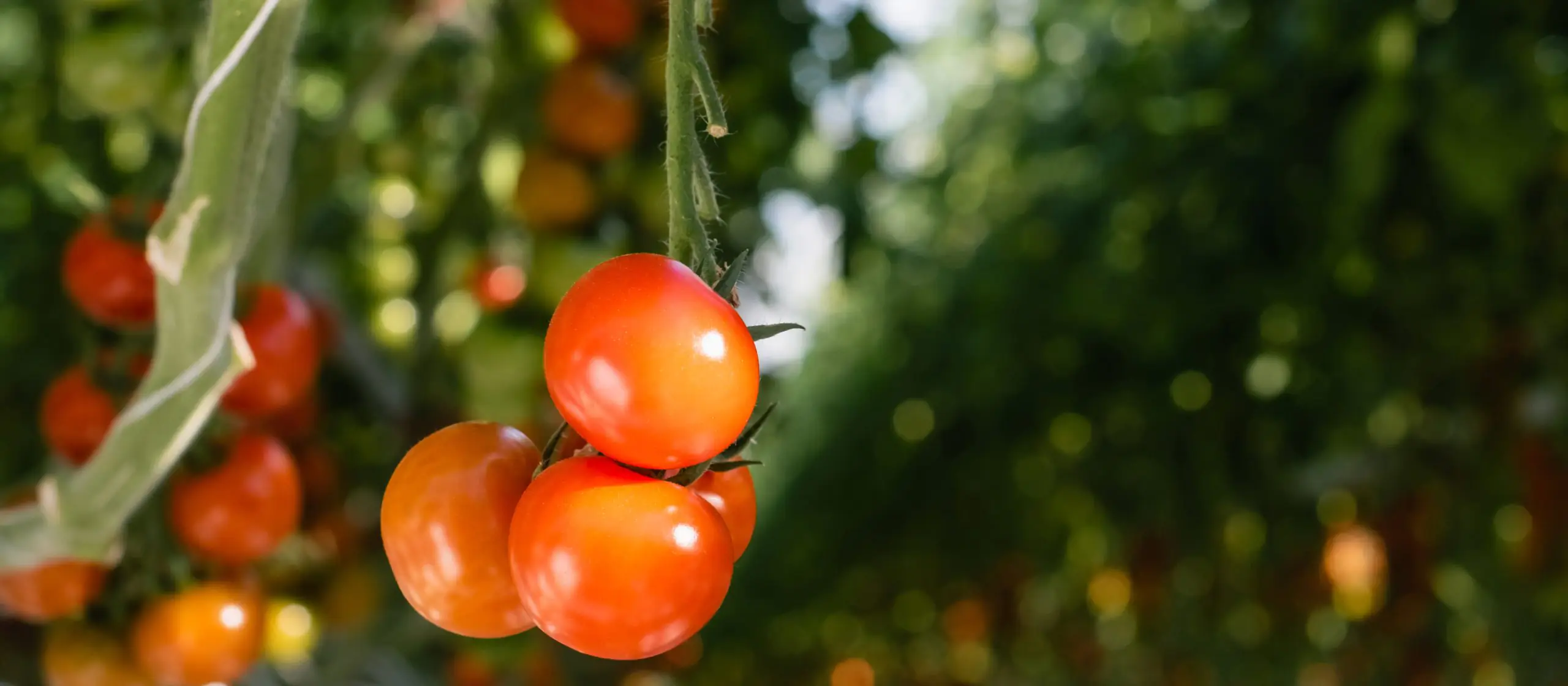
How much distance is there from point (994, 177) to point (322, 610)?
186cm

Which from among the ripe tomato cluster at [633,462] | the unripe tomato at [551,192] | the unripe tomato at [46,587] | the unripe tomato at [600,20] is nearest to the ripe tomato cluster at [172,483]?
the unripe tomato at [46,587]

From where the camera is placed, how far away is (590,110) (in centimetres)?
105

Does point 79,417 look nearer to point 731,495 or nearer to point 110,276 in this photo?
point 110,276

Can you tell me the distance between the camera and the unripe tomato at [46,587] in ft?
2.48

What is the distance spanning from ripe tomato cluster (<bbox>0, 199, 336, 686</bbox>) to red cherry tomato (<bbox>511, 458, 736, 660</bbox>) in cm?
52

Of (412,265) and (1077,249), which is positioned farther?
(1077,249)

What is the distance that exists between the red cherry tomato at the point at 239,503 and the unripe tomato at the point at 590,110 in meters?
0.40

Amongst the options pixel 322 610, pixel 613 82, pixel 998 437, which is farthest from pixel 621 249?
pixel 998 437

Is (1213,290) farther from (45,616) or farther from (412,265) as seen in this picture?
Result: (45,616)

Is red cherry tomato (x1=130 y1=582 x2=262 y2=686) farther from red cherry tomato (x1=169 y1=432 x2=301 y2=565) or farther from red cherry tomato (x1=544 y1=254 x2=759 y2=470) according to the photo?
red cherry tomato (x1=544 y1=254 x2=759 y2=470)

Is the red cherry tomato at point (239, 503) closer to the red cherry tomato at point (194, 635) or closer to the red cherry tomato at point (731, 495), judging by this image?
the red cherry tomato at point (194, 635)

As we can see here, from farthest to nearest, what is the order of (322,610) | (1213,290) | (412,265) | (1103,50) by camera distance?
1. (1103,50)
2. (1213,290)
3. (412,265)
4. (322,610)

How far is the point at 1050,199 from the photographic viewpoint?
2.01 m

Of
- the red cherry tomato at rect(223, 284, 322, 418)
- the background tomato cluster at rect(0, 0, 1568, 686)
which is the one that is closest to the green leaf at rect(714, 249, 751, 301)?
the background tomato cluster at rect(0, 0, 1568, 686)
